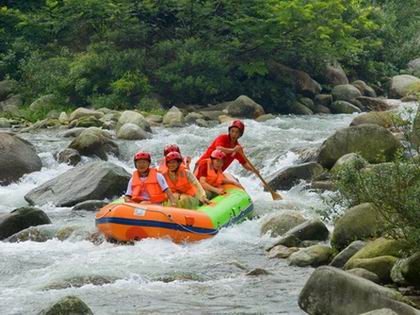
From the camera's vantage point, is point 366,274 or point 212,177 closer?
point 366,274

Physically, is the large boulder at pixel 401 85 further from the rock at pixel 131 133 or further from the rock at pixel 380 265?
the rock at pixel 380 265

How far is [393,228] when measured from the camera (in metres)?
7.85

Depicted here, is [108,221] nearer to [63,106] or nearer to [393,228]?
[393,228]

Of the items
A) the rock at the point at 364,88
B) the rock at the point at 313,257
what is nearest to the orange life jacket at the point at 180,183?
the rock at the point at 313,257

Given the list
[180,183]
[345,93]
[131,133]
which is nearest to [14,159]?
[131,133]

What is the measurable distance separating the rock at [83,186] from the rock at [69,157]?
8.34 ft

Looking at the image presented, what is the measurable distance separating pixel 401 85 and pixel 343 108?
10.4 ft

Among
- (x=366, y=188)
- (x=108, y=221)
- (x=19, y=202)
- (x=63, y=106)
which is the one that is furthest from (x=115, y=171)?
(x=63, y=106)

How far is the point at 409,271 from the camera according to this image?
7.38 meters

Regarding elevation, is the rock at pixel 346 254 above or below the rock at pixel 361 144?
above

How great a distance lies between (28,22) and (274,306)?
2066 cm

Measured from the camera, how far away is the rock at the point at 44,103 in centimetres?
2338

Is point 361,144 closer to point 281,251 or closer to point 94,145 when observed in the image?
point 281,251

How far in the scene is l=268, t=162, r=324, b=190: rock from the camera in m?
13.8
